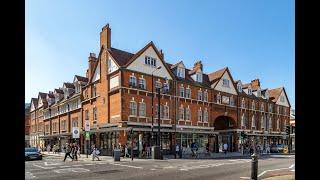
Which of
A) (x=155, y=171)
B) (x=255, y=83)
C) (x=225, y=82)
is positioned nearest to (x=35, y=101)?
(x=225, y=82)

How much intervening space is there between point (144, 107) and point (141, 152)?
20.6 ft

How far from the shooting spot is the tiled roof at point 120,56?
39356mm

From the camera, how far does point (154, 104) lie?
4056 centimetres

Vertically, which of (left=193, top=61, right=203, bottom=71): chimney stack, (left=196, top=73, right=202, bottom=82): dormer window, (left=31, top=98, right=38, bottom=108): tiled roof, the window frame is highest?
(left=193, top=61, right=203, bottom=71): chimney stack

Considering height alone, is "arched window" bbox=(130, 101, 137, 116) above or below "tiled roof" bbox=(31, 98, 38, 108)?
below

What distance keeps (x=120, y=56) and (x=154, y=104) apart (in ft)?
23.7

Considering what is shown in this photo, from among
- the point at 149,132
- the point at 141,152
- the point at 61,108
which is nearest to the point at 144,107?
the point at 149,132

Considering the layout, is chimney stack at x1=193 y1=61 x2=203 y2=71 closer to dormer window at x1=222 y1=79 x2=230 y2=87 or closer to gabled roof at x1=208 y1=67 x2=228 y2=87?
gabled roof at x1=208 y1=67 x2=228 y2=87

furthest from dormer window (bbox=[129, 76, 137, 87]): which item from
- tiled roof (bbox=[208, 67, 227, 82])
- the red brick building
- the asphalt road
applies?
tiled roof (bbox=[208, 67, 227, 82])

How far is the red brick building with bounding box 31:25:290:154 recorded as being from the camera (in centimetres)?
3856

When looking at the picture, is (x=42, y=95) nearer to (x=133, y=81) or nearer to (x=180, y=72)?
(x=180, y=72)
